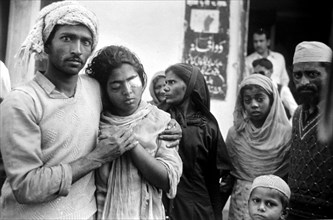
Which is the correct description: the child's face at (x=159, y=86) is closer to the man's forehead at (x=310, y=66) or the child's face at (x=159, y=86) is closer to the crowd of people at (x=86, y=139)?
the man's forehead at (x=310, y=66)

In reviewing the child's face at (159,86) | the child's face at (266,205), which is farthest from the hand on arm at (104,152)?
the child's face at (159,86)

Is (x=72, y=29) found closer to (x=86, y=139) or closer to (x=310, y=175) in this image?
(x=86, y=139)

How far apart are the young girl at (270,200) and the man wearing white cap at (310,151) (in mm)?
55

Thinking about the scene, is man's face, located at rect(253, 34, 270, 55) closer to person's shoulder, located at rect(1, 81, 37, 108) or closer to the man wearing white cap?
the man wearing white cap

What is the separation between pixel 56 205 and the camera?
87.2 inches

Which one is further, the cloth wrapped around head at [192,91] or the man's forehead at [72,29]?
the cloth wrapped around head at [192,91]

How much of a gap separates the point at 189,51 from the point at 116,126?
442cm

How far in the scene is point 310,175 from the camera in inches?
133

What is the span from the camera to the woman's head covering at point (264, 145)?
403 cm

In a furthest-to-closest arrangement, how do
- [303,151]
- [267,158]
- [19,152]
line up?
1. [267,158]
2. [303,151]
3. [19,152]

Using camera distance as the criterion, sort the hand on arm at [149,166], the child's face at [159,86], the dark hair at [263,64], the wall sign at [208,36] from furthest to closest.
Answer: the dark hair at [263,64] < the wall sign at [208,36] < the child's face at [159,86] < the hand on arm at [149,166]

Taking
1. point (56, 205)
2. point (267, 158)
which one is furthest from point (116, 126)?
point (267, 158)

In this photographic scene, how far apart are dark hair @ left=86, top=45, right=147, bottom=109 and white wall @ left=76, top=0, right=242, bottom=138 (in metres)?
4.15

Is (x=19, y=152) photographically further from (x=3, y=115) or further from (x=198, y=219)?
(x=198, y=219)
